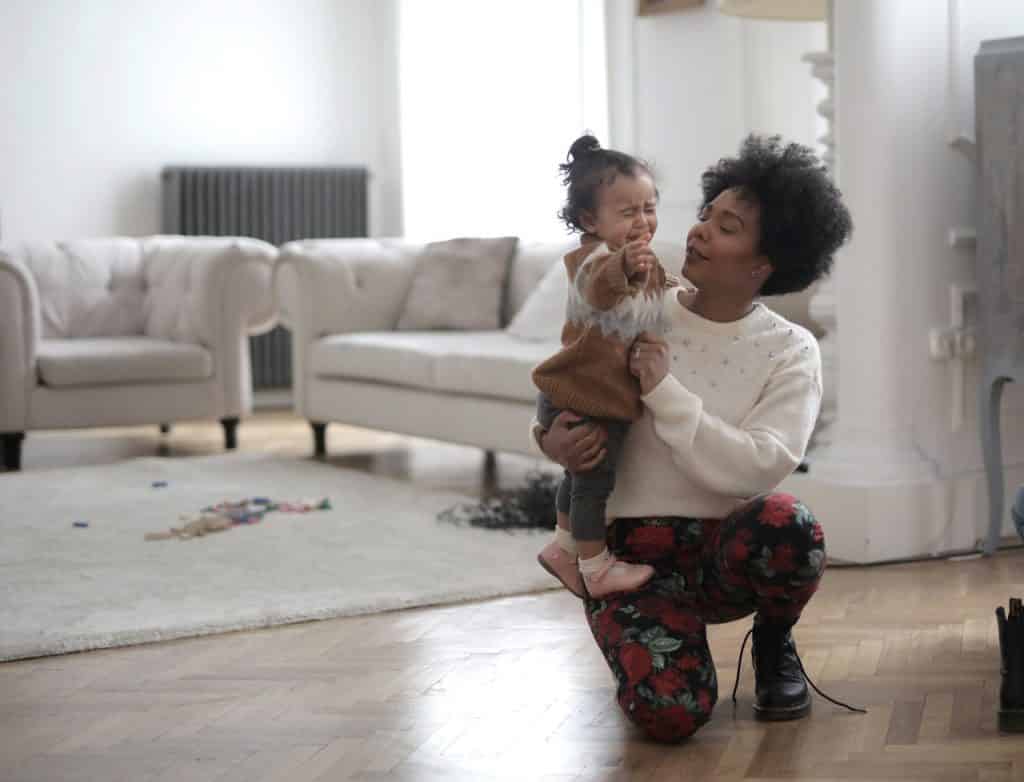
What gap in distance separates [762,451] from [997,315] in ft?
5.00

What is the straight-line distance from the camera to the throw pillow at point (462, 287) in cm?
584

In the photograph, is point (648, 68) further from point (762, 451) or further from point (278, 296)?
point (762, 451)

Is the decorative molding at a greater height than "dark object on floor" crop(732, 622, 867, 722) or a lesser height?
greater

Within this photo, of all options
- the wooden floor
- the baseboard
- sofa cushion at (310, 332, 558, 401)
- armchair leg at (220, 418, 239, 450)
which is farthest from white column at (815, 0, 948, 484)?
armchair leg at (220, 418, 239, 450)

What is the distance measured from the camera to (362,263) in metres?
6.07

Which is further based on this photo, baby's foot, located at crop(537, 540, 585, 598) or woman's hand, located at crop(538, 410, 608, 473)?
baby's foot, located at crop(537, 540, 585, 598)

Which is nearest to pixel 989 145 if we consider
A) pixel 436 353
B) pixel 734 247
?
pixel 734 247

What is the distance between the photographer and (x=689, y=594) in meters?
2.51

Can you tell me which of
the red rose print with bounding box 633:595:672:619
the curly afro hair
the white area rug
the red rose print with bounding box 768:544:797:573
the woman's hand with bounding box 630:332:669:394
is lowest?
the white area rug

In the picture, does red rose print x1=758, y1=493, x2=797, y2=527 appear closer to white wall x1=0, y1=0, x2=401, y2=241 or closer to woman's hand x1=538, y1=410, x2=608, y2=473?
woman's hand x1=538, y1=410, x2=608, y2=473

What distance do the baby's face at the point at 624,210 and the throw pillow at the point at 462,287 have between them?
3.35m

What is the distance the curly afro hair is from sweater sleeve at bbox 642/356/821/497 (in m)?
0.16

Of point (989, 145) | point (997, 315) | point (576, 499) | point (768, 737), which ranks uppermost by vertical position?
point (989, 145)

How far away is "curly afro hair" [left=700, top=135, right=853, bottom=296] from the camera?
241 cm
